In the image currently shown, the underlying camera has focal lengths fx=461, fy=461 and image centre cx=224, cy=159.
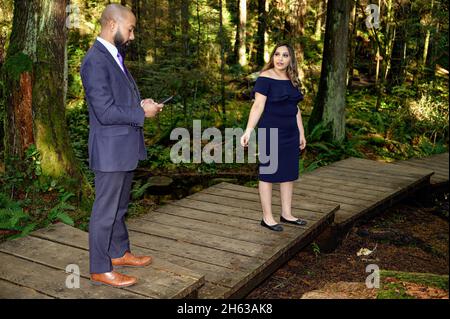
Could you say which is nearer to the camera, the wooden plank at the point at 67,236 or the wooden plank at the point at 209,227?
the wooden plank at the point at 67,236

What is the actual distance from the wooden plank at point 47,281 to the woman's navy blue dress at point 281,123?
2497 millimetres

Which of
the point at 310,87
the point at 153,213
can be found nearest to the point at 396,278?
Answer: the point at 153,213

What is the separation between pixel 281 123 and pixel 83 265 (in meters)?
2.69

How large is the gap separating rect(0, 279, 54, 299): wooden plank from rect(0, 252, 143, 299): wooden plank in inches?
1.6

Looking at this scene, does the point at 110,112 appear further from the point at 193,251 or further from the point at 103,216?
the point at 193,251

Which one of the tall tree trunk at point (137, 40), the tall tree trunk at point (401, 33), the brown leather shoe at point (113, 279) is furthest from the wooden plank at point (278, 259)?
the tall tree trunk at point (401, 33)

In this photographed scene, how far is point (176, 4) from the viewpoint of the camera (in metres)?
17.7

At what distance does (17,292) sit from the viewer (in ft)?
11.7

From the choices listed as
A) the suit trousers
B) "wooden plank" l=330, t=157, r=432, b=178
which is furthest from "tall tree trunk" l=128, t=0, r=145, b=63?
the suit trousers

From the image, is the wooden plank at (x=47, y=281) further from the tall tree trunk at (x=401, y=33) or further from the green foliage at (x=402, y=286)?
the tall tree trunk at (x=401, y=33)

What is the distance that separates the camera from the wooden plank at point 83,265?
362cm

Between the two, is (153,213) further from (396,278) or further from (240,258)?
(396,278)

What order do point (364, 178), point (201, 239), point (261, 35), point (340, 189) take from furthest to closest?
1. point (261, 35)
2. point (364, 178)
3. point (340, 189)
4. point (201, 239)

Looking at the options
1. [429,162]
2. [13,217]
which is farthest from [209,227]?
[429,162]
